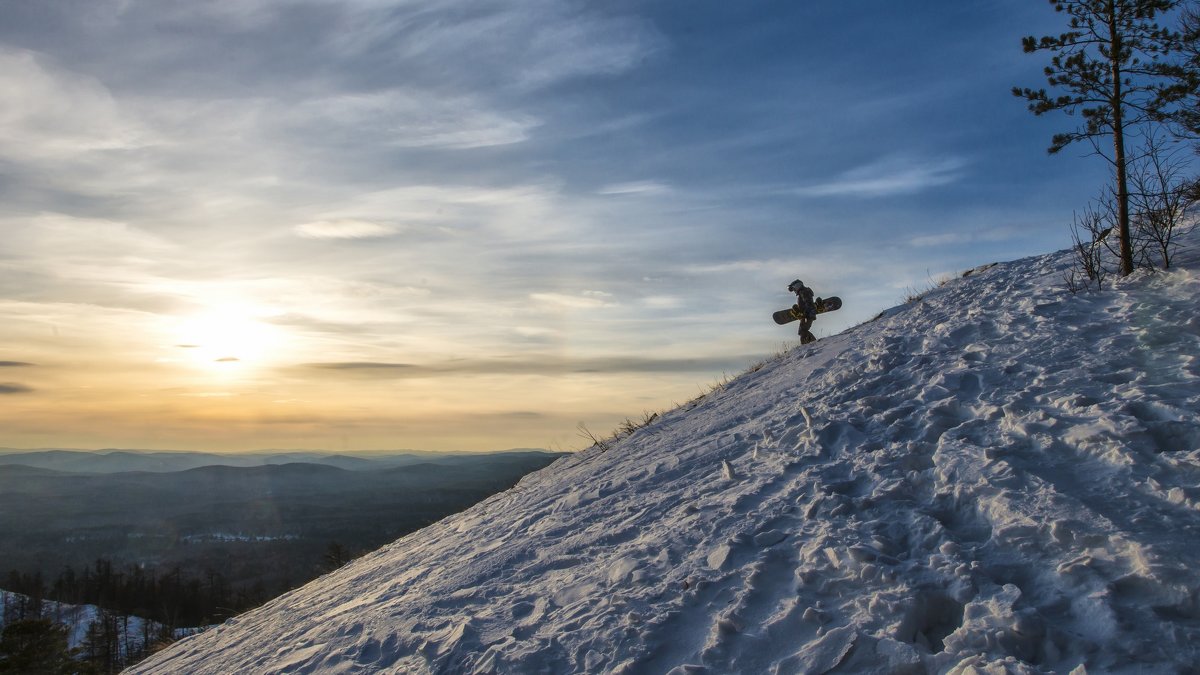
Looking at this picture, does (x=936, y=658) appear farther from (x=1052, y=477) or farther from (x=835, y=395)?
(x=835, y=395)

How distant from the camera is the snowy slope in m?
4.38

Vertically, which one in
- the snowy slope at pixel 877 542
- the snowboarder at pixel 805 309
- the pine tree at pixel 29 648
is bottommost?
the pine tree at pixel 29 648

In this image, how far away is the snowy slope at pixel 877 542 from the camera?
438 cm

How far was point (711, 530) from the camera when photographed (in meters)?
6.43

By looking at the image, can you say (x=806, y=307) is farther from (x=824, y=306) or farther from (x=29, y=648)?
(x=29, y=648)

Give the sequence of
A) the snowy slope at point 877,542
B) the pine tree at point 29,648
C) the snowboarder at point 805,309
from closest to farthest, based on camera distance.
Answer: the snowy slope at point 877,542, the snowboarder at point 805,309, the pine tree at point 29,648

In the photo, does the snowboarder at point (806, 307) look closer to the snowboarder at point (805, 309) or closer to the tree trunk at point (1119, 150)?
the snowboarder at point (805, 309)

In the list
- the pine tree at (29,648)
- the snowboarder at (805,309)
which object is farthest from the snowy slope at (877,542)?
the pine tree at (29,648)

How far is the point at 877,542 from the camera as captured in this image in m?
5.41

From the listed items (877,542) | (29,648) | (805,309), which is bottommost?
(29,648)

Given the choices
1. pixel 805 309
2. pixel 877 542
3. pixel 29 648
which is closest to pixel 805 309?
pixel 805 309

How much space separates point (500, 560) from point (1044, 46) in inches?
449

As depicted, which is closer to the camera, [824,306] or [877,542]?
[877,542]

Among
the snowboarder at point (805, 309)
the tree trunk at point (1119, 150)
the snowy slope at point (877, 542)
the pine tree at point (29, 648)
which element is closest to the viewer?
the snowy slope at point (877, 542)
